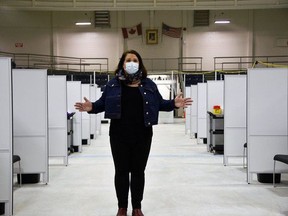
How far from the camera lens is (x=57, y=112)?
22.4 feet

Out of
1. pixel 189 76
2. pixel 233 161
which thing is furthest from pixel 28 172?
Answer: pixel 189 76

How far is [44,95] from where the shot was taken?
5586 mm

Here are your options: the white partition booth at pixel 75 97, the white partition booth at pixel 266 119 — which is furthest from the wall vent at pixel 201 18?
the white partition booth at pixel 266 119

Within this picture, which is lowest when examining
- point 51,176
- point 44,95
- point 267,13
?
point 51,176

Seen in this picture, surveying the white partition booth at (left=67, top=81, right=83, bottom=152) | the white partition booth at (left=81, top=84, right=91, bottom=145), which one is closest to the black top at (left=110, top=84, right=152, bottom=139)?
the white partition booth at (left=67, top=81, right=83, bottom=152)

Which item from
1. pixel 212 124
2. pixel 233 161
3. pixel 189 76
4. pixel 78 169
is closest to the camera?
pixel 78 169

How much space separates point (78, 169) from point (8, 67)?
10.1ft

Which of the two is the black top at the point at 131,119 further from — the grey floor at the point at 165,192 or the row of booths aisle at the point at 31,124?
the row of booths aisle at the point at 31,124

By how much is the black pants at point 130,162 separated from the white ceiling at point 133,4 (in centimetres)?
1679

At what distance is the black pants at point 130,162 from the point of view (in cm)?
373

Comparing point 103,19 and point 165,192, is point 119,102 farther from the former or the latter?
point 103,19

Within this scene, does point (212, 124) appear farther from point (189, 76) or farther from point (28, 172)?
point (189, 76)

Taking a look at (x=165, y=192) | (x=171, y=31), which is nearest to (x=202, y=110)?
(x=165, y=192)

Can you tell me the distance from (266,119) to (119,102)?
2.67 metres
